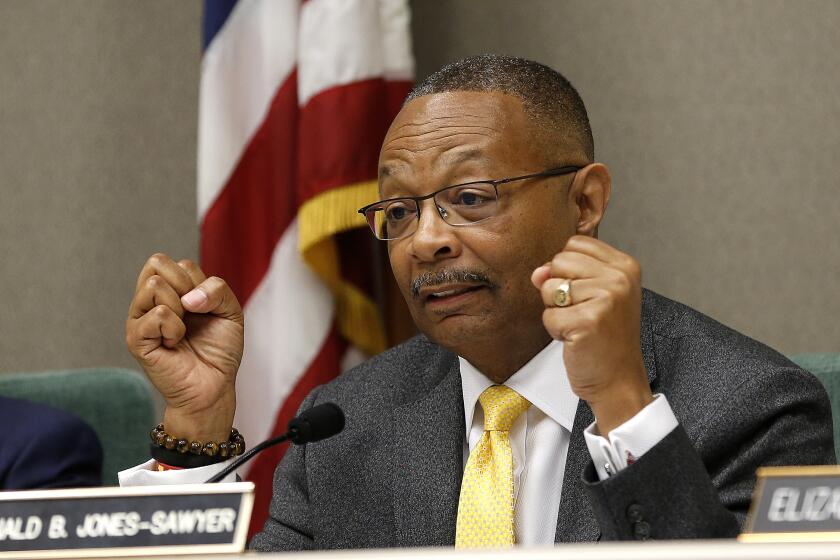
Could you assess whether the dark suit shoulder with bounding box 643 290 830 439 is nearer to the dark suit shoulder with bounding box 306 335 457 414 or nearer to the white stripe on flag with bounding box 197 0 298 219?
→ the dark suit shoulder with bounding box 306 335 457 414

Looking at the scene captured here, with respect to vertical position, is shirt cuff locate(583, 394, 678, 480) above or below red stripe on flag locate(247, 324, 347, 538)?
above

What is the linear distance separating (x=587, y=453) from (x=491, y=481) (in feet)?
0.53

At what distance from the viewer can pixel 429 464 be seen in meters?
1.83

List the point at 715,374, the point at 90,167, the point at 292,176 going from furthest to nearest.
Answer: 1. the point at 90,167
2. the point at 292,176
3. the point at 715,374

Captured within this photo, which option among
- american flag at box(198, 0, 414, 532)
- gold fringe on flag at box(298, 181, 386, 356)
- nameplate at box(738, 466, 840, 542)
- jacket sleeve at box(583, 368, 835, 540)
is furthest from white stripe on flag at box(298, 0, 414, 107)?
nameplate at box(738, 466, 840, 542)

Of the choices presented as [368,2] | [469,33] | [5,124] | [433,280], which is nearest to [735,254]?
[469,33]

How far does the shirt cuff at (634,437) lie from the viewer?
4.58 ft

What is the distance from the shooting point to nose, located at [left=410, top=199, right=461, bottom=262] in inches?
68.4

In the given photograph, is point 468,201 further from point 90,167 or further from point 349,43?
point 90,167

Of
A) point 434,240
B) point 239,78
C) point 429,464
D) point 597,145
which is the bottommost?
point 429,464

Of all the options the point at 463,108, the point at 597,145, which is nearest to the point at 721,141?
the point at 597,145

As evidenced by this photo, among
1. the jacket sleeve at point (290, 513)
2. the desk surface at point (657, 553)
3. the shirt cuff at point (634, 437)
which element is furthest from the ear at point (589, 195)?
the desk surface at point (657, 553)

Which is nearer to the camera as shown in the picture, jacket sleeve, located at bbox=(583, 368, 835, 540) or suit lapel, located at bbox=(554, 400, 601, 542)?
jacket sleeve, located at bbox=(583, 368, 835, 540)

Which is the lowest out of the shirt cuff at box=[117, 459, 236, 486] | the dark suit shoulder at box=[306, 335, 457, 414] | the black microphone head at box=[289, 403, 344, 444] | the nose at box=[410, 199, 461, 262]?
the shirt cuff at box=[117, 459, 236, 486]
